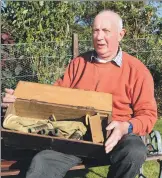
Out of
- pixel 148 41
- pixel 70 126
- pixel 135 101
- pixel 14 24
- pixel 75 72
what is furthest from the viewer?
pixel 148 41

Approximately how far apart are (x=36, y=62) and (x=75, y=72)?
254cm

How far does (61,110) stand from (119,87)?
47cm

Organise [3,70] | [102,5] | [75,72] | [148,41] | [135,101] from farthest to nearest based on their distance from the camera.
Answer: [102,5]
[148,41]
[3,70]
[75,72]
[135,101]

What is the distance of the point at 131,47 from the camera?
7117 millimetres

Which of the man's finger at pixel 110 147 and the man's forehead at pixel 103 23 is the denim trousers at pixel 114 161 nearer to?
the man's finger at pixel 110 147

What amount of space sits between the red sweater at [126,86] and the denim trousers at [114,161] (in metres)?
0.18

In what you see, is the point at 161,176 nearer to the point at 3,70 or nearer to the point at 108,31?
the point at 108,31

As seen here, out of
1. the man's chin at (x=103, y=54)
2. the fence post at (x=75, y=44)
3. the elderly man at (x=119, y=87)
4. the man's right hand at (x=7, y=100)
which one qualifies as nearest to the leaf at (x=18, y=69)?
the fence post at (x=75, y=44)

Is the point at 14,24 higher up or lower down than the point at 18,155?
higher up

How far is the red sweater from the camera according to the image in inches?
131

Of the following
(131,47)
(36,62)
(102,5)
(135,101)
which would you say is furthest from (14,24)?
(135,101)

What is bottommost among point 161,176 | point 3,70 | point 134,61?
point 161,176

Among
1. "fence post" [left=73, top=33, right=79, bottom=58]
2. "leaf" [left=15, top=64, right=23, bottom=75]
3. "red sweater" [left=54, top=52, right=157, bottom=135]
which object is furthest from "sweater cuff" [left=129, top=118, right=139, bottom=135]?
"leaf" [left=15, top=64, right=23, bottom=75]

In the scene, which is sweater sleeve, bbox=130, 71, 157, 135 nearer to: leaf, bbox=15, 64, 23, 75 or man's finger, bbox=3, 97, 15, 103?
man's finger, bbox=3, 97, 15, 103
